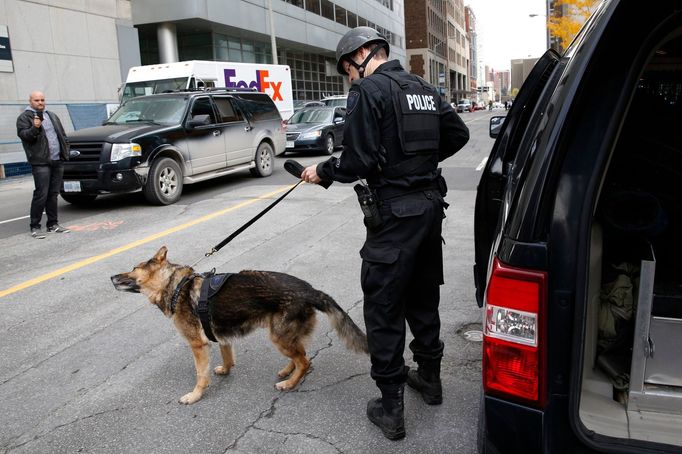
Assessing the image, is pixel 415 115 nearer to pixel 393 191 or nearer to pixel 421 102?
pixel 421 102

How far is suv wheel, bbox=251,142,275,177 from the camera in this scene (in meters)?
12.8

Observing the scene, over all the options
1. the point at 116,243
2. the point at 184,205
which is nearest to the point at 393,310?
the point at 116,243

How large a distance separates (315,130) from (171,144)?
8057 mm

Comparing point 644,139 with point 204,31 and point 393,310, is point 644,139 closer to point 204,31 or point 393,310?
point 393,310

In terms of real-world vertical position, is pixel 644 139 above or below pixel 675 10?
below

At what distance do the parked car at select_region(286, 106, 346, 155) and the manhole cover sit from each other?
12941 millimetres

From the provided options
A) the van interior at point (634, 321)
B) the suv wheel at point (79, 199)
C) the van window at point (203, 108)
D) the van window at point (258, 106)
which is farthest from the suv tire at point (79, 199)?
the van interior at point (634, 321)

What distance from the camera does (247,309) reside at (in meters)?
3.15

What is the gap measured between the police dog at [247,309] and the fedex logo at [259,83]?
53.5ft

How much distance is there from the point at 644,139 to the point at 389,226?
1.47 m

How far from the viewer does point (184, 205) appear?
9.84 meters

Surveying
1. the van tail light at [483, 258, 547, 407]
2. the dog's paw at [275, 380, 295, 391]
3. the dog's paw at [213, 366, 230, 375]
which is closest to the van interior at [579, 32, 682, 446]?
the van tail light at [483, 258, 547, 407]

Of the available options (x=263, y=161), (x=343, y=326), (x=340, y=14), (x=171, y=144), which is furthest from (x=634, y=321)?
(x=340, y=14)

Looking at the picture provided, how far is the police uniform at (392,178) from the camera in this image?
264 cm
